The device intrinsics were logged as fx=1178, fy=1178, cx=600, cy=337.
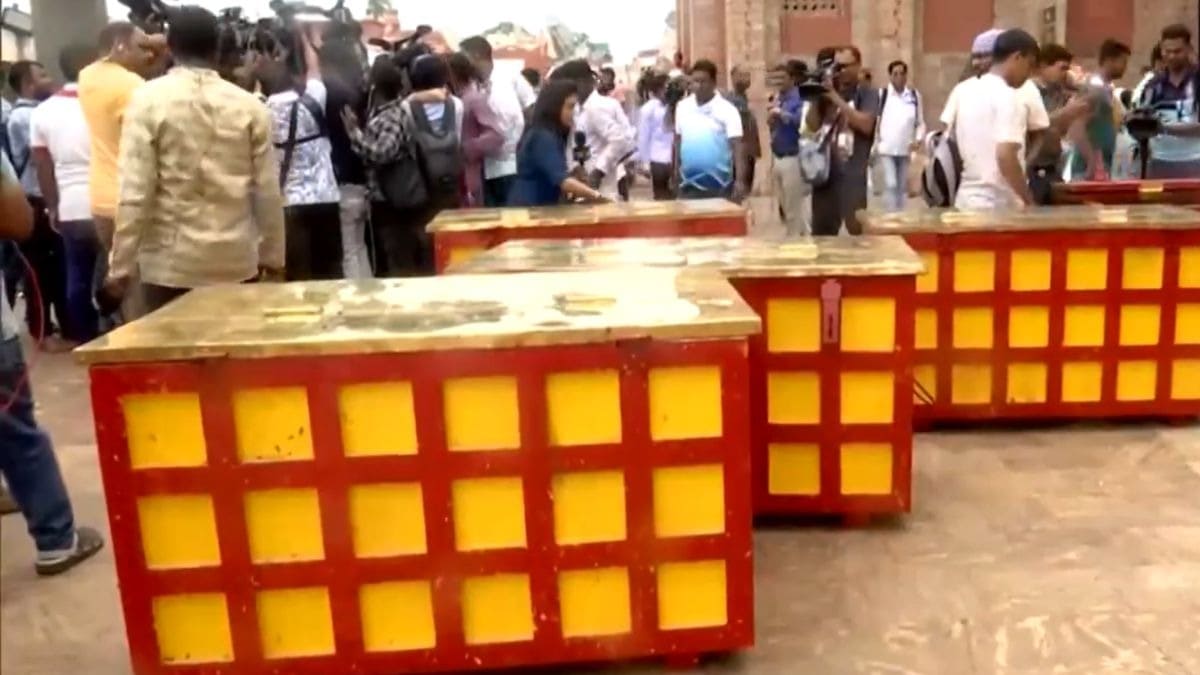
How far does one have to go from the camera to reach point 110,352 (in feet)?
7.52

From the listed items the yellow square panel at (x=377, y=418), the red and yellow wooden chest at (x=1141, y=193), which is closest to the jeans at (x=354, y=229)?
the red and yellow wooden chest at (x=1141, y=193)

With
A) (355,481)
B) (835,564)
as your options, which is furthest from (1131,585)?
(355,481)

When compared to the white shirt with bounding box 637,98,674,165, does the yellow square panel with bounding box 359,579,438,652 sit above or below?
below

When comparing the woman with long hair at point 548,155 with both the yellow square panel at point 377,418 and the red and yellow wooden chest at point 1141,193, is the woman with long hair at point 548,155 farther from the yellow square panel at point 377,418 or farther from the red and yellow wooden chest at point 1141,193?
the yellow square panel at point 377,418

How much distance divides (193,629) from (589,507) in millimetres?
870

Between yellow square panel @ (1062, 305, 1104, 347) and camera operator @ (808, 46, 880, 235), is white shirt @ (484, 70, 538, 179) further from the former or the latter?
yellow square panel @ (1062, 305, 1104, 347)

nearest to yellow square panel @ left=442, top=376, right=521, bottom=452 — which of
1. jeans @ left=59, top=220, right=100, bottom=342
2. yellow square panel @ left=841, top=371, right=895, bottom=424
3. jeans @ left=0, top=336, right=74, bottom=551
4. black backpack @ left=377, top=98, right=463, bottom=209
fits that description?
yellow square panel @ left=841, top=371, right=895, bottom=424

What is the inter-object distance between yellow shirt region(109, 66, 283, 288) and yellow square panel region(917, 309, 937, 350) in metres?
2.24

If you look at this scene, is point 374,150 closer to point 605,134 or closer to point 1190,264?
point 605,134

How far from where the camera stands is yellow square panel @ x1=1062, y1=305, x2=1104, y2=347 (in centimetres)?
421

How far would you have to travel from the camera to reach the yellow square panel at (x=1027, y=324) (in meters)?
4.20

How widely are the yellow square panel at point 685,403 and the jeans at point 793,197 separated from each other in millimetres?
4998

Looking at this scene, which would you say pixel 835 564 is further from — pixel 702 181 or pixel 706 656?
pixel 702 181

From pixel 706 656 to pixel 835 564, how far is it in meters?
0.68
